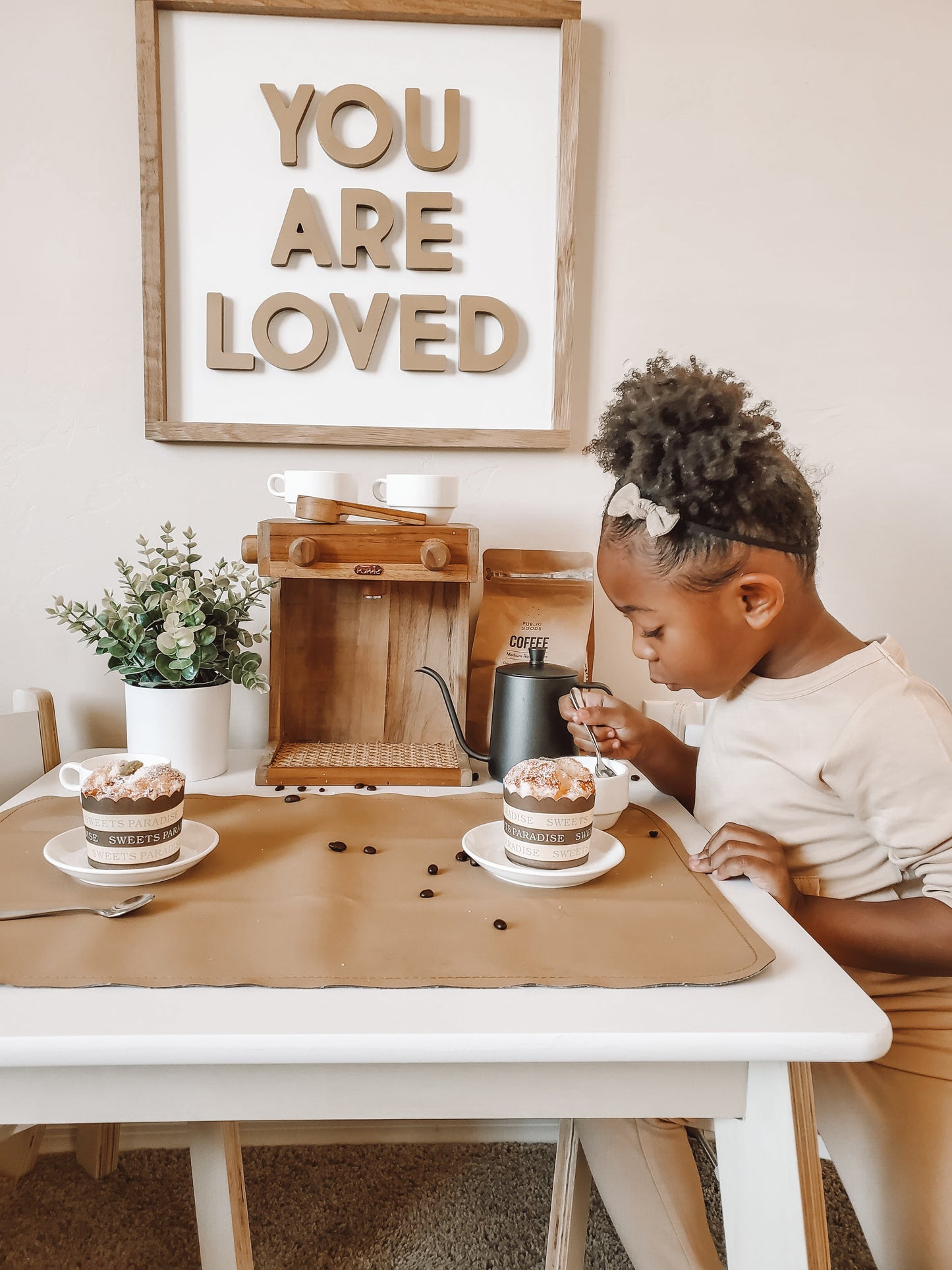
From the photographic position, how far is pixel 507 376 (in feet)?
4.47

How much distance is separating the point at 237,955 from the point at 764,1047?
392 millimetres

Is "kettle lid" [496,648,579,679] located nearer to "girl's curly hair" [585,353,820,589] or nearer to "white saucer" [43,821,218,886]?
"girl's curly hair" [585,353,820,589]

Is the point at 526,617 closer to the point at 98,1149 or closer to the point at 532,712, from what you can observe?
the point at 532,712

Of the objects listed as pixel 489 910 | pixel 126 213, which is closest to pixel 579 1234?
pixel 489 910

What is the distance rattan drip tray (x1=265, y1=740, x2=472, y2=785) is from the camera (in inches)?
45.0

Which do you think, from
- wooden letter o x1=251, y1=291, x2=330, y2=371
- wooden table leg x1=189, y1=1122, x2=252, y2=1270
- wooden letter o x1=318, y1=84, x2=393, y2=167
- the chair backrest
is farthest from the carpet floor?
wooden letter o x1=318, y1=84, x2=393, y2=167

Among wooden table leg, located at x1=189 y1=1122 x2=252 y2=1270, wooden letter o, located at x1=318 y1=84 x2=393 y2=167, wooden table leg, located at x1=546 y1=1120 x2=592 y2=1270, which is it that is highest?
wooden letter o, located at x1=318 y1=84 x2=393 y2=167

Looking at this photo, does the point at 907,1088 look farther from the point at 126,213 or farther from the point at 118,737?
the point at 126,213

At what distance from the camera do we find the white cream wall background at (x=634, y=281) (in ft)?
4.31

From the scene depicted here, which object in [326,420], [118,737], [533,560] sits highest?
[326,420]

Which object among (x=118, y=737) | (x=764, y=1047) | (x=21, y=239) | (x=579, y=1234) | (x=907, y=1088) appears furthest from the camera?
(x=118, y=737)

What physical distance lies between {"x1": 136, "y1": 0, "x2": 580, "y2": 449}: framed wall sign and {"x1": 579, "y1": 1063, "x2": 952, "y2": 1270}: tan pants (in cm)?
94

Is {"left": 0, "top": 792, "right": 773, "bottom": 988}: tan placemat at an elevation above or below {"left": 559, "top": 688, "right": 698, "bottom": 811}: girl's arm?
below

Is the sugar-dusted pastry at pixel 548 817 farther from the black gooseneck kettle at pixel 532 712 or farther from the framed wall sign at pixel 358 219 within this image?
the framed wall sign at pixel 358 219
